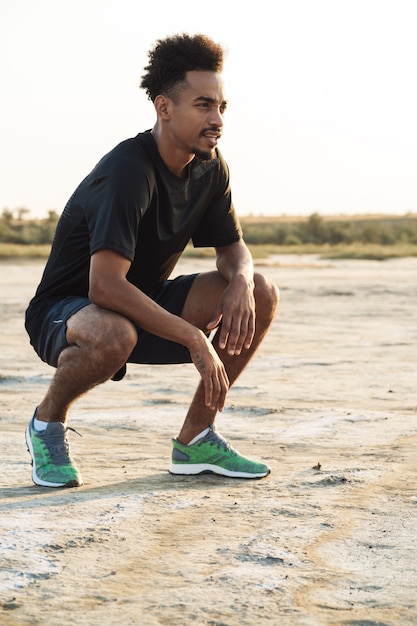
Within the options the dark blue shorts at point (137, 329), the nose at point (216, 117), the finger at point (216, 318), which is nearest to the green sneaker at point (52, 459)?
the dark blue shorts at point (137, 329)

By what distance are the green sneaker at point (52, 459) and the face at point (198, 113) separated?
1.16 metres

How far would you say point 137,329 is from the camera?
4156 millimetres

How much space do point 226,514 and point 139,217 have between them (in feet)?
3.55

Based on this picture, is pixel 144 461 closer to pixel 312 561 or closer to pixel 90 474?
pixel 90 474

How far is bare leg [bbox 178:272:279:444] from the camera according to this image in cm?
424

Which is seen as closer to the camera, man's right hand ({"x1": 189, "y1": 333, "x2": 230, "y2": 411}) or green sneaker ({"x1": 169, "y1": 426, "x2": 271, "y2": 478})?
man's right hand ({"x1": 189, "y1": 333, "x2": 230, "y2": 411})

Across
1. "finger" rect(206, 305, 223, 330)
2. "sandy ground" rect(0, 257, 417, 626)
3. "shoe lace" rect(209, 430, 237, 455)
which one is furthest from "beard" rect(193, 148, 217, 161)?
"sandy ground" rect(0, 257, 417, 626)

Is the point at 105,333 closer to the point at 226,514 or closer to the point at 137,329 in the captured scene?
the point at 137,329

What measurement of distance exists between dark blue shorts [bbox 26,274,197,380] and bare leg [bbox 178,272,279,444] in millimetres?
49

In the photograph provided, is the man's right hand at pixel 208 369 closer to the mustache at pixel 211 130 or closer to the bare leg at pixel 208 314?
the bare leg at pixel 208 314

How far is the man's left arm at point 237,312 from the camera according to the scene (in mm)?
4043

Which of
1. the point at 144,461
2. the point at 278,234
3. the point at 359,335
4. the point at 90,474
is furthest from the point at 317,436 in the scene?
the point at 278,234

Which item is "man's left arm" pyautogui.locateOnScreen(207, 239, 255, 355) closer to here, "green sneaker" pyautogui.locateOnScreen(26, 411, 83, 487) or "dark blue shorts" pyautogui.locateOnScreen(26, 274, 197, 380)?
"dark blue shorts" pyautogui.locateOnScreen(26, 274, 197, 380)

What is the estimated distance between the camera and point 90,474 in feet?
13.6
